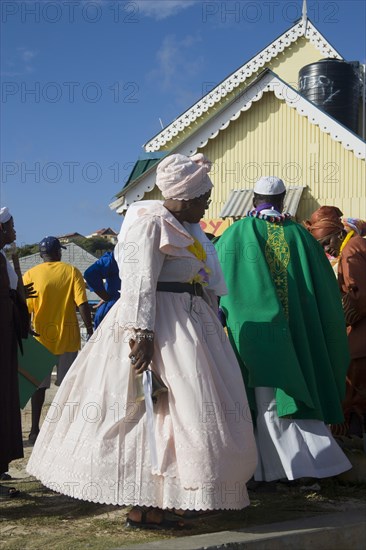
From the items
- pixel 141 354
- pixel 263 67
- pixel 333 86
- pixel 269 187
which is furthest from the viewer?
pixel 263 67

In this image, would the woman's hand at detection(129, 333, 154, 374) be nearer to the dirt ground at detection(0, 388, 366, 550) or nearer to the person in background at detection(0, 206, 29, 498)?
the dirt ground at detection(0, 388, 366, 550)

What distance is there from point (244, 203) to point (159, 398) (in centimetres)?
1160

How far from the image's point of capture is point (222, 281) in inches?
188

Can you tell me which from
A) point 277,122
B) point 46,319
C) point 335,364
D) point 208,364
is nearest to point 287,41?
point 277,122

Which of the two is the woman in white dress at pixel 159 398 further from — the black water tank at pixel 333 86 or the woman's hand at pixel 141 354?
the black water tank at pixel 333 86

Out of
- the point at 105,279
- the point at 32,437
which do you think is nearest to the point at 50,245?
the point at 105,279

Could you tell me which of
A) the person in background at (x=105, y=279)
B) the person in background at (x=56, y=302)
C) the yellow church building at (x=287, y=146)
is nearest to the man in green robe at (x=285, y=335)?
the person in background at (x=105, y=279)

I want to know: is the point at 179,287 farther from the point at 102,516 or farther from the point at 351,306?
the point at 351,306

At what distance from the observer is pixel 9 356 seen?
507 cm

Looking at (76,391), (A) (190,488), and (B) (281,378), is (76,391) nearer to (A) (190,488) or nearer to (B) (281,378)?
(A) (190,488)

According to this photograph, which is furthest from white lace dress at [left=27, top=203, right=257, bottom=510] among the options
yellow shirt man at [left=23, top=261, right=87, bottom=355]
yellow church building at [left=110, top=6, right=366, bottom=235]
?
yellow church building at [left=110, top=6, right=366, bottom=235]

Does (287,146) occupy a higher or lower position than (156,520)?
higher

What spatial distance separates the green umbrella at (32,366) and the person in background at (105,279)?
0.93 metres

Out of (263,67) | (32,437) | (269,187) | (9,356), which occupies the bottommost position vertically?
(32,437)
